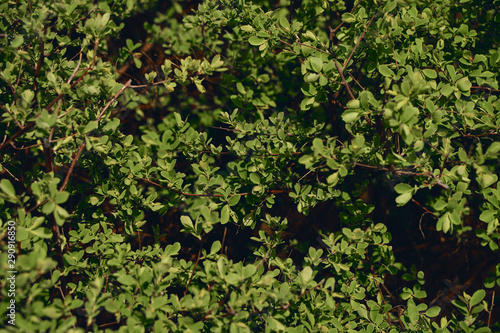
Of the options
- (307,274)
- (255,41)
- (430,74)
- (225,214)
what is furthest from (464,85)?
(225,214)

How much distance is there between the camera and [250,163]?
1892mm

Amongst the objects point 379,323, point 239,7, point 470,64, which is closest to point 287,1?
point 239,7

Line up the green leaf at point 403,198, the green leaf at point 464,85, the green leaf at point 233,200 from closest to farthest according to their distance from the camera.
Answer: the green leaf at point 403,198 → the green leaf at point 464,85 → the green leaf at point 233,200

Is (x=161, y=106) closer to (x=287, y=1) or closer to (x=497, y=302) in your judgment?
(x=287, y=1)

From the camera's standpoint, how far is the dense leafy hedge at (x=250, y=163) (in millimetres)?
1344

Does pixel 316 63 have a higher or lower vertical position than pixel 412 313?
higher

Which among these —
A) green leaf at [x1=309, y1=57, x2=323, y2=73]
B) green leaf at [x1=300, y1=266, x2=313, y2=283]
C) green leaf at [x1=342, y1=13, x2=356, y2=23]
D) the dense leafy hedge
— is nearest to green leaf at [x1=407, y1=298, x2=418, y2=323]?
the dense leafy hedge

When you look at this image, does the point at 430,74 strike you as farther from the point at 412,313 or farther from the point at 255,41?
the point at 412,313

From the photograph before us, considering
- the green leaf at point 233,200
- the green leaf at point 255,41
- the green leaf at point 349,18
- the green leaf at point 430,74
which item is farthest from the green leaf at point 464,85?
the green leaf at point 233,200

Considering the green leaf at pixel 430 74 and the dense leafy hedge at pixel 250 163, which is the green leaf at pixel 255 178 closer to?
the dense leafy hedge at pixel 250 163

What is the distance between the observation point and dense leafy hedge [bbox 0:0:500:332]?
134 centimetres

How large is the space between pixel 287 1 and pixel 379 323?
209 centimetres

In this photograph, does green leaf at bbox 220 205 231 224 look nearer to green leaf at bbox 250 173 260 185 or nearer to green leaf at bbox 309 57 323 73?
green leaf at bbox 250 173 260 185

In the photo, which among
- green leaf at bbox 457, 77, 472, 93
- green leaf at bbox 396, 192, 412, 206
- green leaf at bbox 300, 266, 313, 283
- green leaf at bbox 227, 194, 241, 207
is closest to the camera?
green leaf at bbox 396, 192, 412, 206
